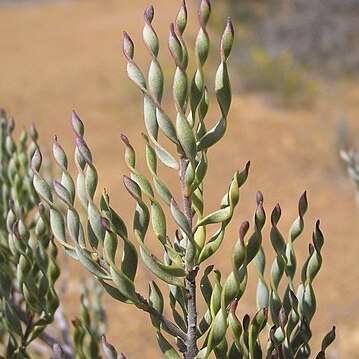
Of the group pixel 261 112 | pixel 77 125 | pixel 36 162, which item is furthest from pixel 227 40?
pixel 261 112

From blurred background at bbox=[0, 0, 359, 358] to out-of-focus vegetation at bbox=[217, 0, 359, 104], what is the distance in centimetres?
2

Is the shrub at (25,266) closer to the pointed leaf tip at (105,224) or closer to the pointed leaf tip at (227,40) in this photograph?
the pointed leaf tip at (105,224)

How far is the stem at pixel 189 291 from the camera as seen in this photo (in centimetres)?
112

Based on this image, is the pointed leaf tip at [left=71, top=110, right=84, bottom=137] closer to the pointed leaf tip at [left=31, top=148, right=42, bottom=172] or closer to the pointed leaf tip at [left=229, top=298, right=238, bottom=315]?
the pointed leaf tip at [left=31, top=148, right=42, bottom=172]

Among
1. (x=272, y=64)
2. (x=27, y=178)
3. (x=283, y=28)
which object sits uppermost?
(x=283, y=28)

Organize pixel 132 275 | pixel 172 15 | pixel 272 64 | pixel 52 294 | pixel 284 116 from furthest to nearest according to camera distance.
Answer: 1. pixel 172 15
2. pixel 272 64
3. pixel 284 116
4. pixel 52 294
5. pixel 132 275

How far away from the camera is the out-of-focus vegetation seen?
11.2m

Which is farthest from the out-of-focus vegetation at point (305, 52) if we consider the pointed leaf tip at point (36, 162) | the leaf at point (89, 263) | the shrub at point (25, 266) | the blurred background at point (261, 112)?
the leaf at point (89, 263)

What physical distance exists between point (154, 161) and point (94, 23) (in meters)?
19.4

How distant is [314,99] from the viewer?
10.9m

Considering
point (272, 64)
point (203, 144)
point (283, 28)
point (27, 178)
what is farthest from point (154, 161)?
point (283, 28)

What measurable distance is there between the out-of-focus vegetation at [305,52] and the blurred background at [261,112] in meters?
0.02

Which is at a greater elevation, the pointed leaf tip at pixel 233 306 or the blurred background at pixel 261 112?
the blurred background at pixel 261 112

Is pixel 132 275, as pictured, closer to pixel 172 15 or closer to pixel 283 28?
pixel 283 28
